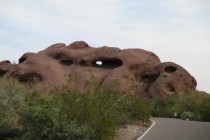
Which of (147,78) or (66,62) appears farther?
(66,62)

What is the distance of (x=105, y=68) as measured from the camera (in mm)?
57531

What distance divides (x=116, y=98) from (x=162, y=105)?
105 feet

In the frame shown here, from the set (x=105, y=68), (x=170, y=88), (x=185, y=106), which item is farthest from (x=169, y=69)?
(x=105, y=68)

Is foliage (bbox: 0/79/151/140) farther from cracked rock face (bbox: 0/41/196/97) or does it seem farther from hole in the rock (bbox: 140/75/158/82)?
hole in the rock (bbox: 140/75/158/82)

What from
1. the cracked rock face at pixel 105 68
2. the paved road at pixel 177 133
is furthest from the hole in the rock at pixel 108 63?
the paved road at pixel 177 133

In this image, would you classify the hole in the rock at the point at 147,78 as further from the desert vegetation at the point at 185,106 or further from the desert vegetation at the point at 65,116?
the desert vegetation at the point at 65,116

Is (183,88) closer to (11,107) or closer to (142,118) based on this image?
(142,118)

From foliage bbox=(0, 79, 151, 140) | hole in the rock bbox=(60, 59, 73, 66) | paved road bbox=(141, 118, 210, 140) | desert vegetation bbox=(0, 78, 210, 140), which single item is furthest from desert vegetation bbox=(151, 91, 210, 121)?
foliage bbox=(0, 79, 151, 140)

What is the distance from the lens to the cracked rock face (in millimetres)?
51375

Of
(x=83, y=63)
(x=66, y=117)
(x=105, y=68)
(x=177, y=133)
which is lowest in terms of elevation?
(x=177, y=133)

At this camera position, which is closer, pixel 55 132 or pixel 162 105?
pixel 55 132

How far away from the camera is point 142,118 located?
28.5 meters

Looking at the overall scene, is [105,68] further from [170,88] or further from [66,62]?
[170,88]

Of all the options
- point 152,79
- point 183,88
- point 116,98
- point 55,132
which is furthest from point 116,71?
point 55,132
